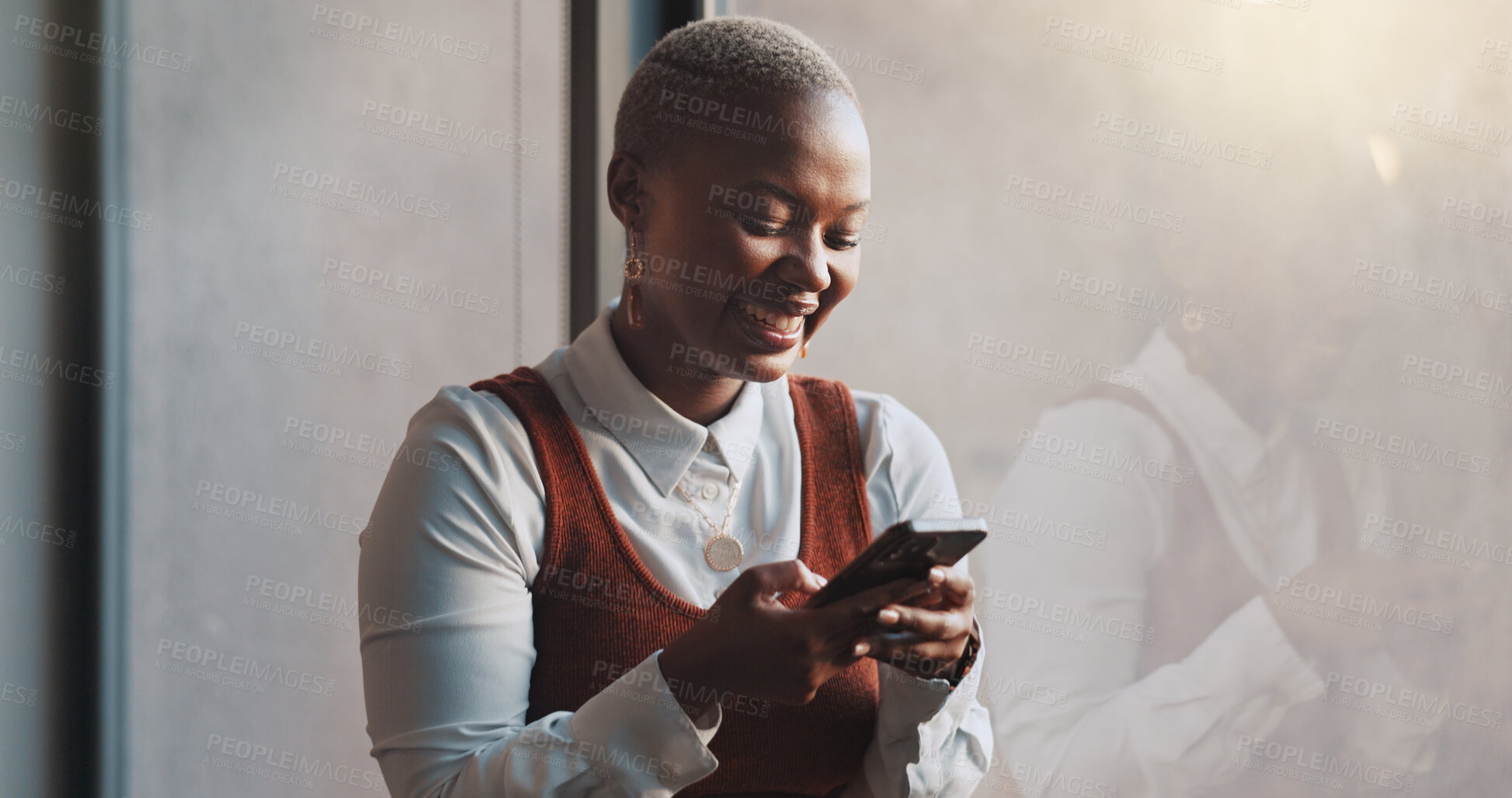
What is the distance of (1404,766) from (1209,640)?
0.77 feet

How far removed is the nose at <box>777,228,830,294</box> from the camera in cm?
108

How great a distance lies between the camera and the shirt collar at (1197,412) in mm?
1328

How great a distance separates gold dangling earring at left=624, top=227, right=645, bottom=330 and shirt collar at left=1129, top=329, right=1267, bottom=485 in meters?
0.65

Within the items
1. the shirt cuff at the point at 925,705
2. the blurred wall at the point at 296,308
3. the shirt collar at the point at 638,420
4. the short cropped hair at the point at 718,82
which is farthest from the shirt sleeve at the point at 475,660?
the blurred wall at the point at 296,308

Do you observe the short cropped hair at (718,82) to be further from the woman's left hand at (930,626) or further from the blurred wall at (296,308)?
the blurred wall at (296,308)

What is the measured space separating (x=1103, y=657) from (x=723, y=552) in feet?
1.94

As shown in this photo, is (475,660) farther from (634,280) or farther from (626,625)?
(634,280)

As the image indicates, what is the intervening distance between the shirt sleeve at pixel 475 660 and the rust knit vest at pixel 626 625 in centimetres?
3

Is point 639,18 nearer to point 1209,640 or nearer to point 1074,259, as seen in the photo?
point 1074,259

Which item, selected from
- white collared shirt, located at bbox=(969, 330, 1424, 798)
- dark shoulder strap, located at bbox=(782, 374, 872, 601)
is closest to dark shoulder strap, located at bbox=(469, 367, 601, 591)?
dark shoulder strap, located at bbox=(782, 374, 872, 601)

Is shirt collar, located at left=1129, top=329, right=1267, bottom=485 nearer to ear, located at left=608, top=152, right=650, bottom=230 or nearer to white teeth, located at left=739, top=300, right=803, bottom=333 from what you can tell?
white teeth, located at left=739, top=300, right=803, bottom=333

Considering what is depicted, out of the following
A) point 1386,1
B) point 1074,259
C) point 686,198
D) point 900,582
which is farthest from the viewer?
point 1074,259

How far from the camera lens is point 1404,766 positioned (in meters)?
1.24

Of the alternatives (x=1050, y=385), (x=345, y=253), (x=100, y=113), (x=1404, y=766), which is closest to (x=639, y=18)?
(x=345, y=253)
